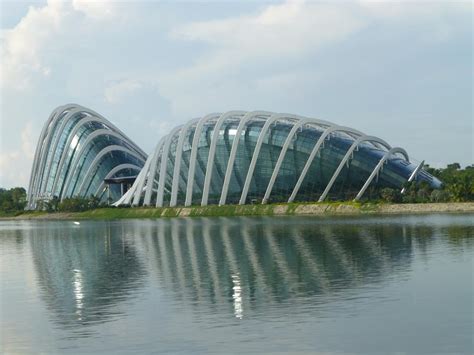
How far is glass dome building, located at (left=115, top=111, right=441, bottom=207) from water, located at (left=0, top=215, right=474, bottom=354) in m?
51.7

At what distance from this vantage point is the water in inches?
759

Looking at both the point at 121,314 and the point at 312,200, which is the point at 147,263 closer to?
the point at 121,314

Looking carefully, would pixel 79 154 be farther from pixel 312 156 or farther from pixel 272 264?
pixel 272 264

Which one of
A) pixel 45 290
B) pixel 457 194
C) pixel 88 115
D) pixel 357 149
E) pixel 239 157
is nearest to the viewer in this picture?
pixel 45 290

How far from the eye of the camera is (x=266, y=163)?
10481 cm

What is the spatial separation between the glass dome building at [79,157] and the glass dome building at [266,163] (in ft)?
83.1

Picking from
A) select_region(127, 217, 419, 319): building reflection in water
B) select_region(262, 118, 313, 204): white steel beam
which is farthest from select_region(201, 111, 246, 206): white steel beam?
select_region(127, 217, 419, 319): building reflection in water

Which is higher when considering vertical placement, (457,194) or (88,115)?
(88,115)

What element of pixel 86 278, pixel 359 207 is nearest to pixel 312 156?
pixel 359 207

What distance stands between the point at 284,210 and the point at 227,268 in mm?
60997

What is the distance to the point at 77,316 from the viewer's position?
2414 cm

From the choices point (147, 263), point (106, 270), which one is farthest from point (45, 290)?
point (147, 263)

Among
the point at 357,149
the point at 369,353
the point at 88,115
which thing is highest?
the point at 88,115

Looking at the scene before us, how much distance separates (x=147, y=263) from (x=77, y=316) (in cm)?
1499
